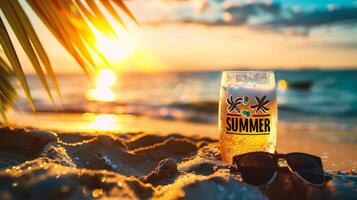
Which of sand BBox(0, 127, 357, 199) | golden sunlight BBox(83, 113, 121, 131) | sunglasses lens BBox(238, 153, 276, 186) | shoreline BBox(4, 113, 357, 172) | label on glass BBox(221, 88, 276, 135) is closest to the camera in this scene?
sand BBox(0, 127, 357, 199)

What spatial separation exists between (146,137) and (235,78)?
4.27ft

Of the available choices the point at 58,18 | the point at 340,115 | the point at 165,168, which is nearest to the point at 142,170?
the point at 165,168

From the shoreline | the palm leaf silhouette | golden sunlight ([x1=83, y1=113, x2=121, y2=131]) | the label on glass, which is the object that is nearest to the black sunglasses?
the label on glass

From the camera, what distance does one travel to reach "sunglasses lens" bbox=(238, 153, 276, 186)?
1.91m

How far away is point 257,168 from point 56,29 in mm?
977

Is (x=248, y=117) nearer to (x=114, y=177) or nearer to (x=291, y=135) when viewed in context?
(x=114, y=177)

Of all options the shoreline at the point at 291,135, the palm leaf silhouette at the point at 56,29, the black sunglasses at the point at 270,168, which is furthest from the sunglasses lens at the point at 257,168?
the shoreline at the point at 291,135

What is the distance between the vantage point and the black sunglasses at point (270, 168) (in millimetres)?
1915

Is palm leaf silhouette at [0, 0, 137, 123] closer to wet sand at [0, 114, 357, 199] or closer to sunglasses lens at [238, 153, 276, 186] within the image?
wet sand at [0, 114, 357, 199]

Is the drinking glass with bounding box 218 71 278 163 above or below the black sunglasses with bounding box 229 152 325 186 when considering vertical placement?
above

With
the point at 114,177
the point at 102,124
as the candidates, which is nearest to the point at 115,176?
the point at 114,177

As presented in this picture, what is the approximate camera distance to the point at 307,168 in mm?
1963

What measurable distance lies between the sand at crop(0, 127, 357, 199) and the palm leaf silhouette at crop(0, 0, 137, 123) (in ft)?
1.19

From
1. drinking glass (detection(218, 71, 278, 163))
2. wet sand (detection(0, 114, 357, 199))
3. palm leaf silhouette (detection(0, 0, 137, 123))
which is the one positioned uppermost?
palm leaf silhouette (detection(0, 0, 137, 123))
